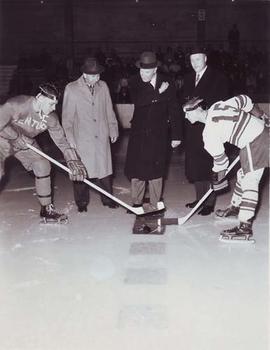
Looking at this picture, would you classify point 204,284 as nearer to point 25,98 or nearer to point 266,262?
point 266,262

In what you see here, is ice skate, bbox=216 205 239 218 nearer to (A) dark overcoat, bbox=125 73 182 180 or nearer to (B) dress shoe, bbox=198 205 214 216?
(B) dress shoe, bbox=198 205 214 216

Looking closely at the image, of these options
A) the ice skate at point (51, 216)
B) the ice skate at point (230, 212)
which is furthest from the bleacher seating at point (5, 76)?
the ice skate at point (230, 212)

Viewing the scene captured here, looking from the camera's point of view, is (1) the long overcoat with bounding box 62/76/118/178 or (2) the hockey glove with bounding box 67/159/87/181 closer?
(2) the hockey glove with bounding box 67/159/87/181

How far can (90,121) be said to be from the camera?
4320 mm

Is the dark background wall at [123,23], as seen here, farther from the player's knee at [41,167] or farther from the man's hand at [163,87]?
the player's knee at [41,167]

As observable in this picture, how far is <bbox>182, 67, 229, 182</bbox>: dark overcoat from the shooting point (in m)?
4.18

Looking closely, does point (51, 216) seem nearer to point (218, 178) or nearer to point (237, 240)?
point (218, 178)

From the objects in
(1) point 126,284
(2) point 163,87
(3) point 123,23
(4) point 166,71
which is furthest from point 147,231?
(3) point 123,23

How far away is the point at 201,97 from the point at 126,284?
1814 millimetres

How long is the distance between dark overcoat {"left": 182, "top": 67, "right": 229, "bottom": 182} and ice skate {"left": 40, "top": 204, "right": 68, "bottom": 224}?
1149mm

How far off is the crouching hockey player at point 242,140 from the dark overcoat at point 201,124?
456mm

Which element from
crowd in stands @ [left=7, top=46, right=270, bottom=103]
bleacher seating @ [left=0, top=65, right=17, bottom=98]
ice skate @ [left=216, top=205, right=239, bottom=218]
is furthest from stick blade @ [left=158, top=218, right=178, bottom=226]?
bleacher seating @ [left=0, top=65, right=17, bottom=98]

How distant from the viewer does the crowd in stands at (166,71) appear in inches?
426

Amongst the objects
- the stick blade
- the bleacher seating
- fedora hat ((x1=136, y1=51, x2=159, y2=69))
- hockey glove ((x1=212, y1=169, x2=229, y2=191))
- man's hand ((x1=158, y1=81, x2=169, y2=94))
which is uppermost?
fedora hat ((x1=136, y1=51, x2=159, y2=69))
